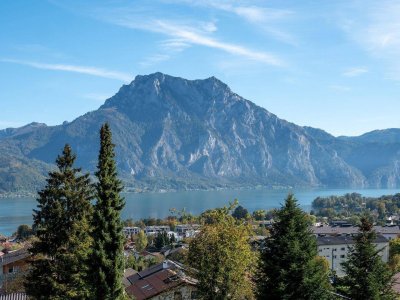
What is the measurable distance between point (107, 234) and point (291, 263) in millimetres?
7924

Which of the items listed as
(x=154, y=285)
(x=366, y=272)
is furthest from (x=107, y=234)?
(x=154, y=285)

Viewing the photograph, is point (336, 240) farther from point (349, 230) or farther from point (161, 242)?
point (161, 242)

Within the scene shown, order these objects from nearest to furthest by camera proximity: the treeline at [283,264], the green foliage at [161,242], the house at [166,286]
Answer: the treeline at [283,264] < the house at [166,286] < the green foliage at [161,242]

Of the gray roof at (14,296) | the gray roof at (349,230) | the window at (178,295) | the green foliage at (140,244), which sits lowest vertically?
the green foliage at (140,244)

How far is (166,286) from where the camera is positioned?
33.5m

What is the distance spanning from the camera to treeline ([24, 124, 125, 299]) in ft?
69.4

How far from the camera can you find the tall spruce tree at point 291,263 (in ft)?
66.4

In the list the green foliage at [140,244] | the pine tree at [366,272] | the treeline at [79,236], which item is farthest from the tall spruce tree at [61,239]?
the green foliage at [140,244]

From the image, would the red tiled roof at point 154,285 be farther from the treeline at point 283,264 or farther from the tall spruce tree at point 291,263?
the tall spruce tree at point 291,263

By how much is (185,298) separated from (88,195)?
1028cm

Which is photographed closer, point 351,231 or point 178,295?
point 178,295

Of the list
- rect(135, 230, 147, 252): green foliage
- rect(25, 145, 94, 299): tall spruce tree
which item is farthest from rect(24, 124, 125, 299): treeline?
rect(135, 230, 147, 252): green foliage

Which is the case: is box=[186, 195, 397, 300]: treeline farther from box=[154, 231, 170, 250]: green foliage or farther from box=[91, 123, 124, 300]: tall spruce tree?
box=[154, 231, 170, 250]: green foliage

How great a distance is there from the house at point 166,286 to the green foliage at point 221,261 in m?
3.65
